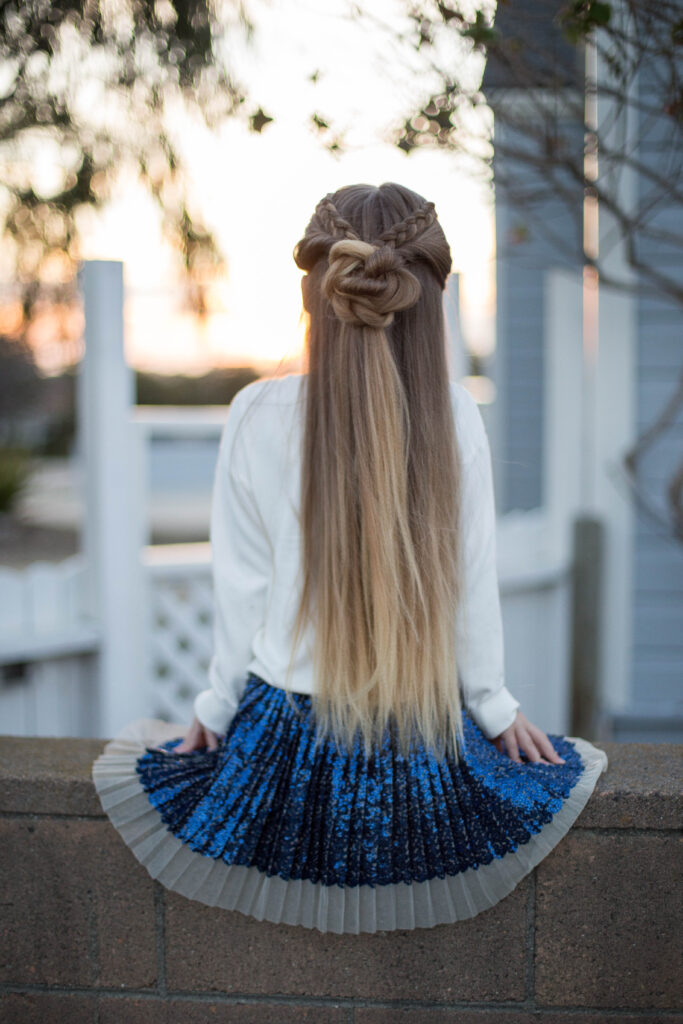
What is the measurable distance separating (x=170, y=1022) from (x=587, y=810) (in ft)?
2.48

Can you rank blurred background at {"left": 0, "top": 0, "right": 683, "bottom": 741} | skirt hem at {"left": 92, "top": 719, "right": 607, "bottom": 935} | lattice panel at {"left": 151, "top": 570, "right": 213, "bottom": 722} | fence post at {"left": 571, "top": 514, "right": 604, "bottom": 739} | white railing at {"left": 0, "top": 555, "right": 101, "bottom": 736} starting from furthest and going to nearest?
fence post at {"left": 571, "top": 514, "right": 604, "bottom": 739}
lattice panel at {"left": 151, "top": 570, "right": 213, "bottom": 722}
white railing at {"left": 0, "top": 555, "right": 101, "bottom": 736}
blurred background at {"left": 0, "top": 0, "right": 683, "bottom": 741}
skirt hem at {"left": 92, "top": 719, "right": 607, "bottom": 935}

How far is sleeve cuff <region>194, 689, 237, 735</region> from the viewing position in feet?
4.93

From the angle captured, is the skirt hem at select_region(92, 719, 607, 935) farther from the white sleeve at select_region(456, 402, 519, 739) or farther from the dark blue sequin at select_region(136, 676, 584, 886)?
the white sleeve at select_region(456, 402, 519, 739)

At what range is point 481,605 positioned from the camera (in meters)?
1.40

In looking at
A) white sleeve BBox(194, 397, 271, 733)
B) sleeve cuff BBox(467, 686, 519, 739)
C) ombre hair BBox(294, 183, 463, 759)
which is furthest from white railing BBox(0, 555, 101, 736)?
sleeve cuff BBox(467, 686, 519, 739)

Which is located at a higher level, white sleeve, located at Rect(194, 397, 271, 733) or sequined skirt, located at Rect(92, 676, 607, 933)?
white sleeve, located at Rect(194, 397, 271, 733)

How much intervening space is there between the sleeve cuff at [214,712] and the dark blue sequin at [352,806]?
90 millimetres

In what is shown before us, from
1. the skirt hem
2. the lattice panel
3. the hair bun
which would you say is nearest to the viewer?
the hair bun

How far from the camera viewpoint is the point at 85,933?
57.7 inches

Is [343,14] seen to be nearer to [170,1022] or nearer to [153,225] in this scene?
[153,225]

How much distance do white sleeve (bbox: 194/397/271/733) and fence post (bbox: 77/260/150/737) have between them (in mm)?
1772

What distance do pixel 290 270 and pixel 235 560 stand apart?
1.81 feet

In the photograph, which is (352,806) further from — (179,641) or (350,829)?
(179,641)

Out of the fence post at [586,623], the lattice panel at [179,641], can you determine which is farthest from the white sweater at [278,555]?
the fence post at [586,623]
